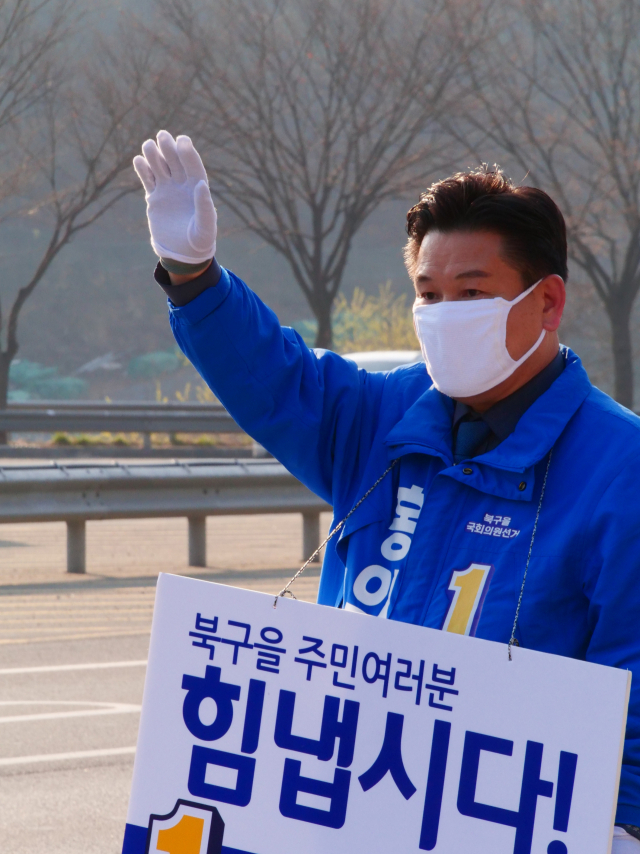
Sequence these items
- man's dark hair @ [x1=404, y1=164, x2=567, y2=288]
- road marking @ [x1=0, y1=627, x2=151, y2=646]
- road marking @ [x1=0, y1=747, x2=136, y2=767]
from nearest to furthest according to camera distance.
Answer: man's dark hair @ [x1=404, y1=164, x2=567, y2=288], road marking @ [x1=0, y1=747, x2=136, y2=767], road marking @ [x1=0, y1=627, x2=151, y2=646]

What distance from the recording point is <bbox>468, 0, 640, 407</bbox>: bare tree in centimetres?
2114

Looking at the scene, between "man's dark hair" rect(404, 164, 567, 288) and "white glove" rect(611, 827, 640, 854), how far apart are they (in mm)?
906

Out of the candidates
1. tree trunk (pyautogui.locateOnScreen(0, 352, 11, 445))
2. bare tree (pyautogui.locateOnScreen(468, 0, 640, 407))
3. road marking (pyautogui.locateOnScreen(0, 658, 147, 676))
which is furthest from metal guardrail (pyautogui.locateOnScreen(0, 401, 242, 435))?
road marking (pyautogui.locateOnScreen(0, 658, 147, 676))

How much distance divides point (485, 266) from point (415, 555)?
507mm

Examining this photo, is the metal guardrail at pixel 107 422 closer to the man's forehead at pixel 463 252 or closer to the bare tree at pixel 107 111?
the bare tree at pixel 107 111

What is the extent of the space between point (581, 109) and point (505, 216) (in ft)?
70.1

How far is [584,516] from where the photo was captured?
188cm

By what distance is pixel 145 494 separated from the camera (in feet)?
30.9

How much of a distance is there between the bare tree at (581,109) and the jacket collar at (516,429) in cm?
1985

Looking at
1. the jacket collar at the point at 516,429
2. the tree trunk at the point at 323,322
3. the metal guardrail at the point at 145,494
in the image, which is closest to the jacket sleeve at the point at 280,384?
the jacket collar at the point at 516,429

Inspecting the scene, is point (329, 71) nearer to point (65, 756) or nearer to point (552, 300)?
point (65, 756)

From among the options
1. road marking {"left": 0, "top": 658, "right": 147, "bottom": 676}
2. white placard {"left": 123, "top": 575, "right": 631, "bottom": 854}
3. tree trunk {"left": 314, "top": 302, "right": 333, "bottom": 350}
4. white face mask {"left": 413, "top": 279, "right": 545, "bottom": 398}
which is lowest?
road marking {"left": 0, "top": 658, "right": 147, "bottom": 676}

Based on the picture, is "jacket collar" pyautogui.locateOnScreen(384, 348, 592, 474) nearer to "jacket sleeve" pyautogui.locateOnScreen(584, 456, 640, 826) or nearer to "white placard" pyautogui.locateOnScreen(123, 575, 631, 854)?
"jacket sleeve" pyautogui.locateOnScreen(584, 456, 640, 826)

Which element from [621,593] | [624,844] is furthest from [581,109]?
[624,844]
